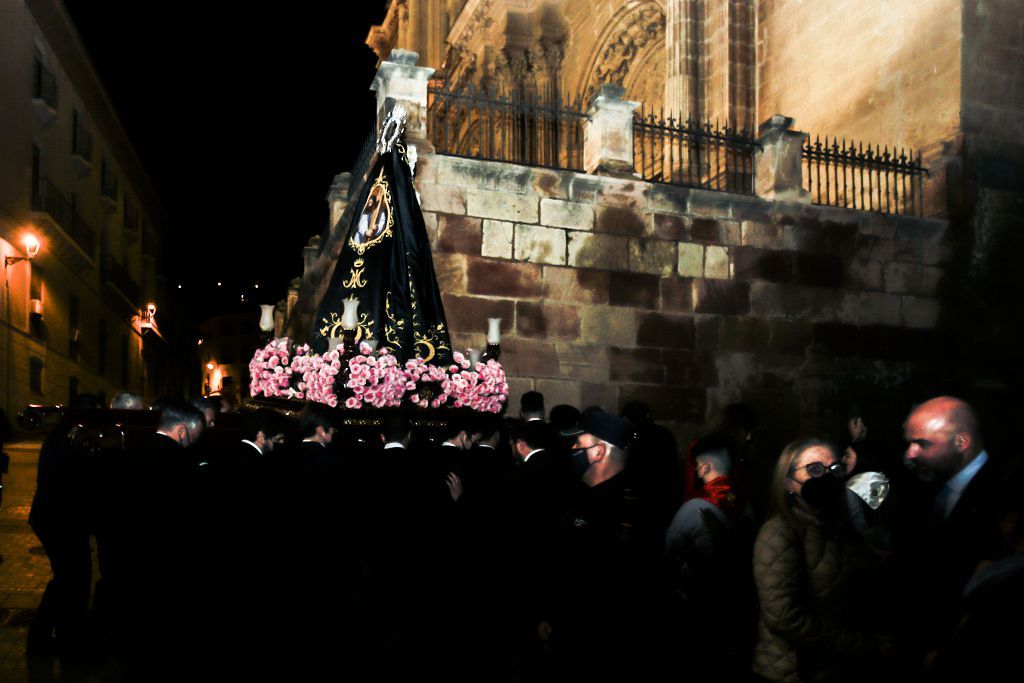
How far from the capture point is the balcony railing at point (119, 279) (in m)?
30.4

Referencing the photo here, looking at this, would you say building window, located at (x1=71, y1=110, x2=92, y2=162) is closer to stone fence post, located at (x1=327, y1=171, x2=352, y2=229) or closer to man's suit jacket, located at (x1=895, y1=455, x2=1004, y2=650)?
stone fence post, located at (x1=327, y1=171, x2=352, y2=229)

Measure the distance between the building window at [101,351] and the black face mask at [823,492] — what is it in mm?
29038

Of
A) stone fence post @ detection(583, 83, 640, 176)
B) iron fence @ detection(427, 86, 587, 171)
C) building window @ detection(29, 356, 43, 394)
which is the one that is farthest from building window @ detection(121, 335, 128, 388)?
stone fence post @ detection(583, 83, 640, 176)

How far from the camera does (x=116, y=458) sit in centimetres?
626

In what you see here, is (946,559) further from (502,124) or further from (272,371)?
(502,124)

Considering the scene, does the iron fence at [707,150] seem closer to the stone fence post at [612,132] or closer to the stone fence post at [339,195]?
the stone fence post at [612,132]

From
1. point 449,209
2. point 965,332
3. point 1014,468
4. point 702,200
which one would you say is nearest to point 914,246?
point 965,332

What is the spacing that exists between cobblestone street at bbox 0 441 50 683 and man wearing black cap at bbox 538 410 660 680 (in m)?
3.23

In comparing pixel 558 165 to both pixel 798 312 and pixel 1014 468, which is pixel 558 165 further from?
pixel 1014 468

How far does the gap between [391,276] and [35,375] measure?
16.9 metres

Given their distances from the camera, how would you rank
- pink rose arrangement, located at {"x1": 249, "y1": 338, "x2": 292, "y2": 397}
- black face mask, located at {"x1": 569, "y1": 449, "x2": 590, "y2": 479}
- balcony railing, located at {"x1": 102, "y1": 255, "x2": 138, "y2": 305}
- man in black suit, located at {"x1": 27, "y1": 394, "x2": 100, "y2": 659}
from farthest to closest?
1. balcony railing, located at {"x1": 102, "y1": 255, "x2": 138, "y2": 305}
2. pink rose arrangement, located at {"x1": 249, "y1": 338, "x2": 292, "y2": 397}
3. black face mask, located at {"x1": 569, "y1": 449, "x2": 590, "y2": 479}
4. man in black suit, located at {"x1": 27, "y1": 394, "x2": 100, "y2": 659}

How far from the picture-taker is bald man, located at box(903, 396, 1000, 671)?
3.64 meters

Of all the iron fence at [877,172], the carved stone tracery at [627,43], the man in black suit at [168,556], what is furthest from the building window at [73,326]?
the man in black suit at [168,556]

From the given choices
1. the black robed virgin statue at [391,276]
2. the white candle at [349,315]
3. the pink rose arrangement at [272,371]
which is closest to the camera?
the pink rose arrangement at [272,371]
